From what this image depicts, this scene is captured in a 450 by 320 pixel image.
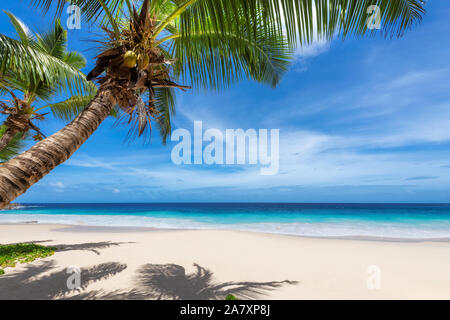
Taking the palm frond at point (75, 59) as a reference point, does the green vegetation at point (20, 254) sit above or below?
below

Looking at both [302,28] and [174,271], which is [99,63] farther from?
[174,271]

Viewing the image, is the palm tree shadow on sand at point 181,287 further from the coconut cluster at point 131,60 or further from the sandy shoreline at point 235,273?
the coconut cluster at point 131,60

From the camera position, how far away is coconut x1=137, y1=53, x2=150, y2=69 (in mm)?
2437

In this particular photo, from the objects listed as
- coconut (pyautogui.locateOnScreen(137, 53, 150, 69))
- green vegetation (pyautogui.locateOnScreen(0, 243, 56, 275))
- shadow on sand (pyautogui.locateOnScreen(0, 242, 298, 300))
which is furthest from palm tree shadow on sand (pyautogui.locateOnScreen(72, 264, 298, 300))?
coconut (pyautogui.locateOnScreen(137, 53, 150, 69))

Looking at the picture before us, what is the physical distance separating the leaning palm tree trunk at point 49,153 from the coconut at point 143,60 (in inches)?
19.9

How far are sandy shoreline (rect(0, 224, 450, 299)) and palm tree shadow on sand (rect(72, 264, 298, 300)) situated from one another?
0.02 metres

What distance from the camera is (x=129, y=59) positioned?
93.6 inches

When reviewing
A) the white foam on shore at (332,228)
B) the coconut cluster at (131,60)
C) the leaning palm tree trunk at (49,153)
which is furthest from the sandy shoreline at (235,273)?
the white foam on shore at (332,228)

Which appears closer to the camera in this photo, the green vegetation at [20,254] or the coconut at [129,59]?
the coconut at [129,59]

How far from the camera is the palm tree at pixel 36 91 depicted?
4.49m

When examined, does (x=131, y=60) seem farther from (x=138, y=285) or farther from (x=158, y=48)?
(x=138, y=285)

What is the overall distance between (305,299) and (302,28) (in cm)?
383

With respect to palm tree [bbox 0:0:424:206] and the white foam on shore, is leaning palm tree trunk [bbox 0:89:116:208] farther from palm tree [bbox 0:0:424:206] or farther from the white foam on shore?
the white foam on shore

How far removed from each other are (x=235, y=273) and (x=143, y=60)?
4.18 metres
